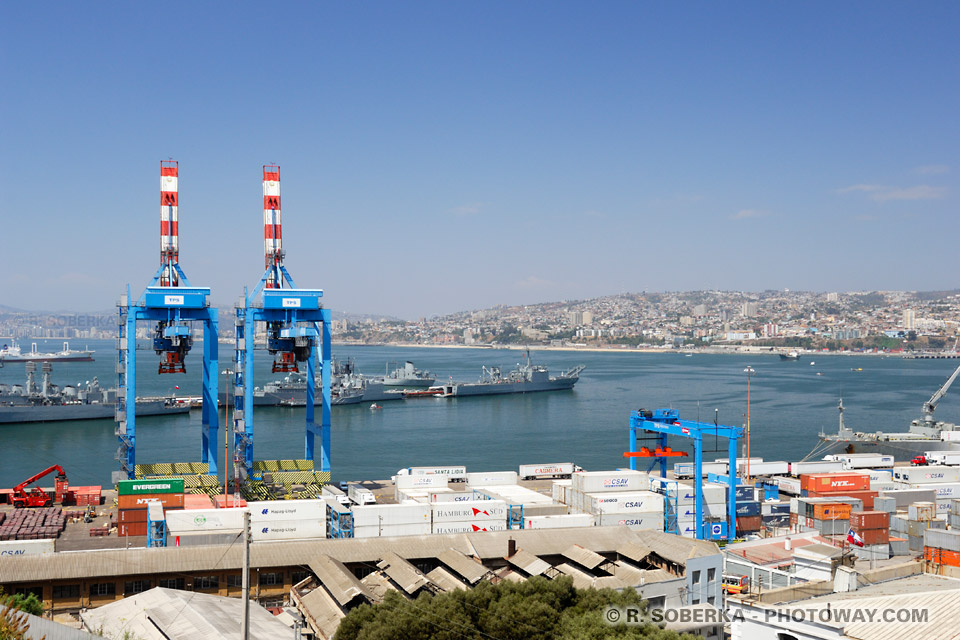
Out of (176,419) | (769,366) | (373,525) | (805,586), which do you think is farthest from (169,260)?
(769,366)

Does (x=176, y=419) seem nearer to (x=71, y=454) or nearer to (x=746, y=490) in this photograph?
(x=71, y=454)

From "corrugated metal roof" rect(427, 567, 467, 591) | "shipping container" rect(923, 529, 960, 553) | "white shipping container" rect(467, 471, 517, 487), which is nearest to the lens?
"corrugated metal roof" rect(427, 567, 467, 591)

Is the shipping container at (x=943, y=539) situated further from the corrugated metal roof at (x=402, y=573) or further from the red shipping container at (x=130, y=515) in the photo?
the red shipping container at (x=130, y=515)

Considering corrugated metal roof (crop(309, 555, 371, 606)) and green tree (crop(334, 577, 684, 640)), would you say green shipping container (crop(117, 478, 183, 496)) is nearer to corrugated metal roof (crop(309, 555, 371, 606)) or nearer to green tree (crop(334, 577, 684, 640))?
corrugated metal roof (crop(309, 555, 371, 606))

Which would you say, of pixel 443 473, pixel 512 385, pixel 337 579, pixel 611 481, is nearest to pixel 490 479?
pixel 443 473

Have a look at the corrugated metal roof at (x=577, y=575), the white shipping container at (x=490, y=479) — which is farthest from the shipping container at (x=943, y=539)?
the white shipping container at (x=490, y=479)

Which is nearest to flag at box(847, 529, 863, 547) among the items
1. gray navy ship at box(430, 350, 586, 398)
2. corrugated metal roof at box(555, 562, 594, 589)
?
corrugated metal roof at box(555, 562, 594, 589)

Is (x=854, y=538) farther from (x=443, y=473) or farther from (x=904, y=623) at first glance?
(x=904, y=623)
